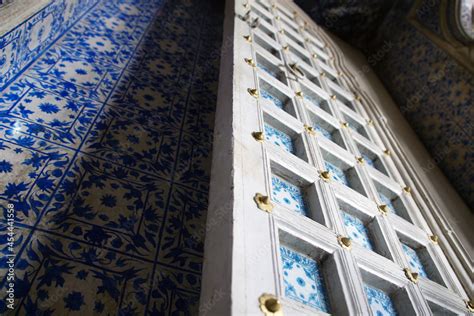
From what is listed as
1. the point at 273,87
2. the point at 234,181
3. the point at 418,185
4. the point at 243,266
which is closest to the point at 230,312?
the point at 243,266

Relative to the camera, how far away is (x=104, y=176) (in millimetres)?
926

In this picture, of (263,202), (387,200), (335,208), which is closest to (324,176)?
(335,208)

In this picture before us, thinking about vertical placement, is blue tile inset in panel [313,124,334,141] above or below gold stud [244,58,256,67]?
below

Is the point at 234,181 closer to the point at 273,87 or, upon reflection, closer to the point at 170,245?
the point at 170,245

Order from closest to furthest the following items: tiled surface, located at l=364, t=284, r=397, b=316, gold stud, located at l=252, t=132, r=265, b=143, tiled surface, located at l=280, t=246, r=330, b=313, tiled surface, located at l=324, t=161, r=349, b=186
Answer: tiled surface, located at l=280, t=246, r=330, b=313, tiled surface, located at l=364, t=284, r=397, b=316, gold stud, located at l=252, t=132, r=265, b=143, tiled surface, located at l=324, t=161, r=349, b=186

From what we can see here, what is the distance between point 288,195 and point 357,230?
0.93ft

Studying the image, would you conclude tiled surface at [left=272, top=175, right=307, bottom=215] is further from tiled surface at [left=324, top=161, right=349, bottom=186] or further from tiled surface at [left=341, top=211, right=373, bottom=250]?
tiled surface at [left=324, top=161, right=349, bottom=186]

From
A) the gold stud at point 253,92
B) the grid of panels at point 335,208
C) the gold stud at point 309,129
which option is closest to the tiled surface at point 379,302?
the grid of panels at point 335,208

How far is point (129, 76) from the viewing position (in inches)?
53.8

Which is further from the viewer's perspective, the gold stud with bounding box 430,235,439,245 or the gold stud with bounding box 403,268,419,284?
the gold stud with bounding box 430,235,439,245

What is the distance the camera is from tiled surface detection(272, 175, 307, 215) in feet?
2.75

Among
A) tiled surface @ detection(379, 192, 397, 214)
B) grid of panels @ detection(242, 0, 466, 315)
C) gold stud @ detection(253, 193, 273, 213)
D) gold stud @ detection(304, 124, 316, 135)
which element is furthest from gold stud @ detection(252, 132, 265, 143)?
tiled surface @ detection(379, 192, 397, 214)

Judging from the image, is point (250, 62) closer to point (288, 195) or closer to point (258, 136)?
point (258, 136)

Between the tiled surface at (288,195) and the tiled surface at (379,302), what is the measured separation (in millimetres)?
261
